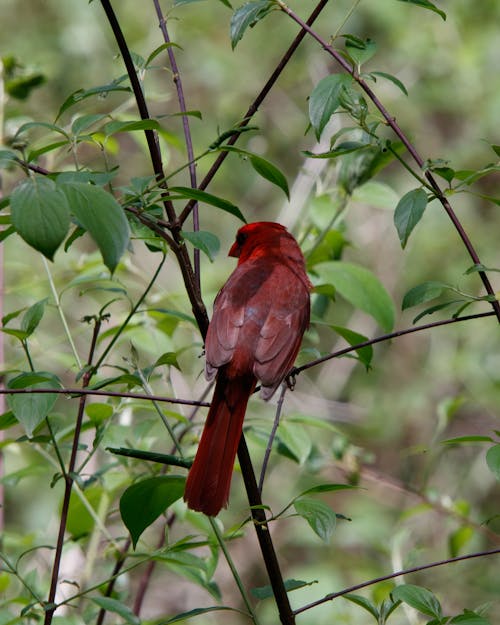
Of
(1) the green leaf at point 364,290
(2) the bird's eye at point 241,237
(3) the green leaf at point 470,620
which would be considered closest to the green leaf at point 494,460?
(3) the green leaf at point 470,620

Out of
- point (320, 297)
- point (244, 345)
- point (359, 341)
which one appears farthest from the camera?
point (320, 297)

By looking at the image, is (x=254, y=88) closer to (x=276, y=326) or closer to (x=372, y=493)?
(x=372, y=493)

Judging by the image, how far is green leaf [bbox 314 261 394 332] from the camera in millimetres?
2324

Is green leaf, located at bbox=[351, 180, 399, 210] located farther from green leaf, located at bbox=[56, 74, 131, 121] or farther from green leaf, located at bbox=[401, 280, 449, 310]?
green leaf, located at bbox=[56, 74, 131, 121]

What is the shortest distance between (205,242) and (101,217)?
0.45 metres

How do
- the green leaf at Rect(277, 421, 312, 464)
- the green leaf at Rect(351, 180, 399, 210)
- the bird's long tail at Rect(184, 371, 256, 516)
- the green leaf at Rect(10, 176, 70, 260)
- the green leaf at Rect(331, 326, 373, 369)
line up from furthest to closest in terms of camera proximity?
the green leaf at Rect(351, 180, 399, 210) → the green leaf at Rect(277, 421, 312, 464) → the green leaf at Rect(331, 326, 373, 369) → the bird's long tail at Rect(184, 371, 256, 516) → the green leaf at Rect(10, 176, 70, 260)

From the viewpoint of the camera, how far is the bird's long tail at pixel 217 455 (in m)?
1.81

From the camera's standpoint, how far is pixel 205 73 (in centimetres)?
696

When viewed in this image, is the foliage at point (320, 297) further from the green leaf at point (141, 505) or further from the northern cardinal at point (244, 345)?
the green leaf at point (141, 505)

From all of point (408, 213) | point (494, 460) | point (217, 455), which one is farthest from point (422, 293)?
point (217, 455)

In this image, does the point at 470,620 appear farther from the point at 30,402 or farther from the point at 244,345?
the point at 244,345

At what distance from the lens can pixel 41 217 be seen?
113 cm

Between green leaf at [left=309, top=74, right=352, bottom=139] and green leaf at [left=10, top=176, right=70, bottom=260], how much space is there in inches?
22.0

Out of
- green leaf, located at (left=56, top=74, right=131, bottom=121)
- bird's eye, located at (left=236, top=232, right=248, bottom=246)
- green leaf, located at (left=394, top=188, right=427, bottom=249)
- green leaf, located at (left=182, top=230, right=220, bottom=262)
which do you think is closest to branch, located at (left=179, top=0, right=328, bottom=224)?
green leaf, located at (left=182, top=230, right=220, bottom=262)
